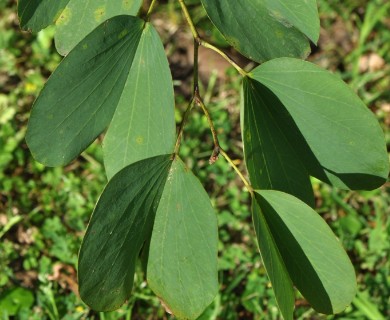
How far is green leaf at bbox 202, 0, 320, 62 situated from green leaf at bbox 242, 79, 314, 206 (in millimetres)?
81

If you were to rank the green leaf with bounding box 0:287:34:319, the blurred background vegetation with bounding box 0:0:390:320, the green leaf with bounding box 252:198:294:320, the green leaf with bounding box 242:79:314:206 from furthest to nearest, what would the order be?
1. the blurred background vegetation with bounding box 0:0:390:320
2. the green leaf with bounding box 0:287:34:319
3. the green leaf with bounding box 242:79:314:206
4. the green leaf with bounding box 252:198:294:320

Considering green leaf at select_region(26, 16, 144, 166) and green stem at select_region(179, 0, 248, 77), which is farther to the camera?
green stem at select_region(179, 0, 248, 77)

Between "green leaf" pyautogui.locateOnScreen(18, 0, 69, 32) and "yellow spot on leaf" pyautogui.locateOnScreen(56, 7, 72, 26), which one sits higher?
"green leaf" pyautogui.locateOnScreen(18, 0, 69, 32)

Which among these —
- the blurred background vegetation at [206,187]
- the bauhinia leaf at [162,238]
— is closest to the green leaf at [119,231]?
the bauhinia leaf at [162,238]

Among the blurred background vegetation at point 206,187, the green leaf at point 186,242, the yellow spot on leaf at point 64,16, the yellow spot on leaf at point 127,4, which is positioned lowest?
the blurred background vegetation at point 206,187

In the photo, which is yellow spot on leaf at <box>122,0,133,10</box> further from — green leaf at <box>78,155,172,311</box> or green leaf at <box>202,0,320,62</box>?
green leaf at <box>78,155,172,311</box>

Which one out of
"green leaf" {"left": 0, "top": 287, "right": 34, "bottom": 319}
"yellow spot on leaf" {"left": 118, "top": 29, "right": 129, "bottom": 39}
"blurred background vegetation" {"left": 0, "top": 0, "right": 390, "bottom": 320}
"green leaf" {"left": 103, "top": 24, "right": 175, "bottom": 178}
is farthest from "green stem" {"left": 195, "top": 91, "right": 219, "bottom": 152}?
"green leaf" {"left": 0, "top": 287, "right": 34, "bottom": 319}

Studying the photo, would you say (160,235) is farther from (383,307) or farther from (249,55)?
(383,307)

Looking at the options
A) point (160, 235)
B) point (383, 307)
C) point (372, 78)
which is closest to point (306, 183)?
point (160, 235)

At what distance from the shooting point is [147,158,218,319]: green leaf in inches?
49.9

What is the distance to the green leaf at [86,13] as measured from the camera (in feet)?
4.38

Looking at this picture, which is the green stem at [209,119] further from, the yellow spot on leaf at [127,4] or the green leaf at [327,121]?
the yellow spot on leaf at [127,4]

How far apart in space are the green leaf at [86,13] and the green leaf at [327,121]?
32 cm

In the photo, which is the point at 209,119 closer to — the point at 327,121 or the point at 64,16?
the point at 327,121
